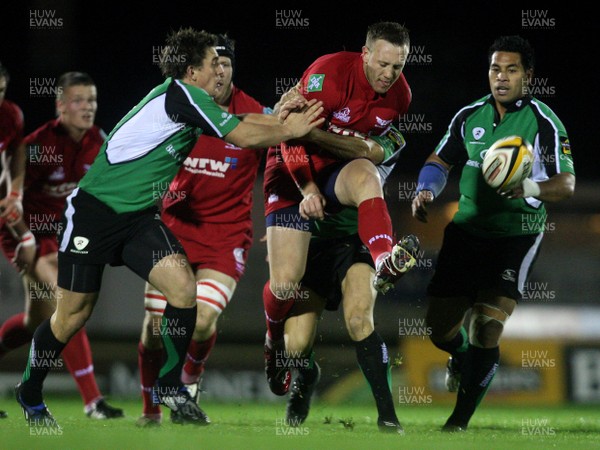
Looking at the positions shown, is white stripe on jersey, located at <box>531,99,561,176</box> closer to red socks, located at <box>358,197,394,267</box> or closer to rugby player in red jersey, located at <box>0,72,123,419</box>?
red socks, located at <box>358,197,394,267</box>

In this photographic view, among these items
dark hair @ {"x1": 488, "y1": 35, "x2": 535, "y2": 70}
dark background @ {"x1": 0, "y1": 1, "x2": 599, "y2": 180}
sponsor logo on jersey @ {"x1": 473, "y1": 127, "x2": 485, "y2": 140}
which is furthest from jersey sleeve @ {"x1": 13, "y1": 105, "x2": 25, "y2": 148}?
dark background @ {"x1": 0, "y1": 1, "x2": 599, "y2": 180}

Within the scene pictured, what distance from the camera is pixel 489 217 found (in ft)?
21.0

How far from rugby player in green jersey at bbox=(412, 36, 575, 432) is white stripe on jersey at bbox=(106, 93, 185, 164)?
1767 millimetres

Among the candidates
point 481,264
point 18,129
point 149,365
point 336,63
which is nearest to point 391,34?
point 336,63

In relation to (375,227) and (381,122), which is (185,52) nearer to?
(381,122)

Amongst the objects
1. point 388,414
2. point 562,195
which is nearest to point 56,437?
point 388,414

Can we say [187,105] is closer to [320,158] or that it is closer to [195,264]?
[320,158]

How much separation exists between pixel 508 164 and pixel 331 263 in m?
1.38

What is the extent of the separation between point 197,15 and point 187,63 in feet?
31.5

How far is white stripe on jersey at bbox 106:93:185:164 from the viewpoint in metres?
5.58

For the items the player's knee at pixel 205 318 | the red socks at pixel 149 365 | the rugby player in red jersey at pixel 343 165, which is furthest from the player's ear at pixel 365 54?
the red socks at pixel 149 365

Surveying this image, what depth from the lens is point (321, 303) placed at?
653cm

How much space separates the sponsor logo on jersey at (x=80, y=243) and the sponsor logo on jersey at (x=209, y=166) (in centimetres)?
169

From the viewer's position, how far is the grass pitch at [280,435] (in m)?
4.61
